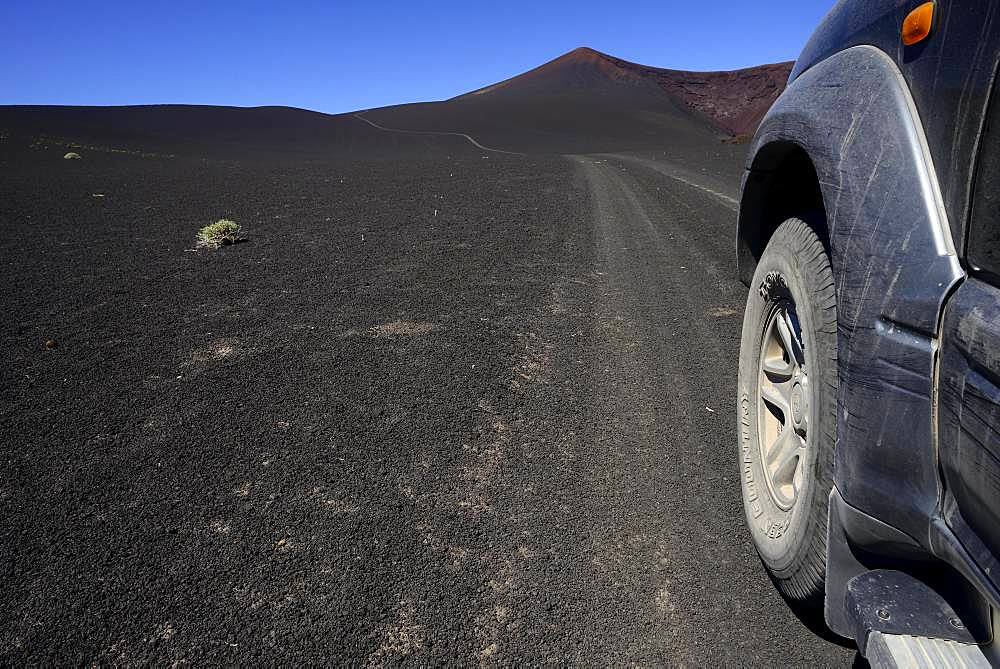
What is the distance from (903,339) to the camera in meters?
1.36

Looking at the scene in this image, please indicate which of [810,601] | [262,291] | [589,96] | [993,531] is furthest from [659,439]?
[589,96]

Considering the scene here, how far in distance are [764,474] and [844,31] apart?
1.43 m

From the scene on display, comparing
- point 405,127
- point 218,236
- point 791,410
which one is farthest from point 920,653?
point 405,127

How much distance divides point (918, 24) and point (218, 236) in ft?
28.0

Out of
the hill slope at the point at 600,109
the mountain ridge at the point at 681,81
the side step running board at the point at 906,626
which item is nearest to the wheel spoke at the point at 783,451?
the side step running board at the point at 906,626

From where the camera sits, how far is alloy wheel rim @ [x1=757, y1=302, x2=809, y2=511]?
2.07 metres

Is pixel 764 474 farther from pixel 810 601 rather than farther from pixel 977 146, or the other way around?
pixel 977 146

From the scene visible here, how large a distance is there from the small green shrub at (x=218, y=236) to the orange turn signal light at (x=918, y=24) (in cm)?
829

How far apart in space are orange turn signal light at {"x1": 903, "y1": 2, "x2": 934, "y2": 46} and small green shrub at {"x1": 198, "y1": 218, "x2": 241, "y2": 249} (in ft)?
27.2

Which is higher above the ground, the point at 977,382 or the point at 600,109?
the point at 600,109

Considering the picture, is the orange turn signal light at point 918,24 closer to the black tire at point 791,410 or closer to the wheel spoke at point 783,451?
the black tire at point 791,410

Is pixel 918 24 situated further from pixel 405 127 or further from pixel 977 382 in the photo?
pixel 405 127

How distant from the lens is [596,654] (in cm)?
196

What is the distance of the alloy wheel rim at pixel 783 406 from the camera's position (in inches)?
81.7
